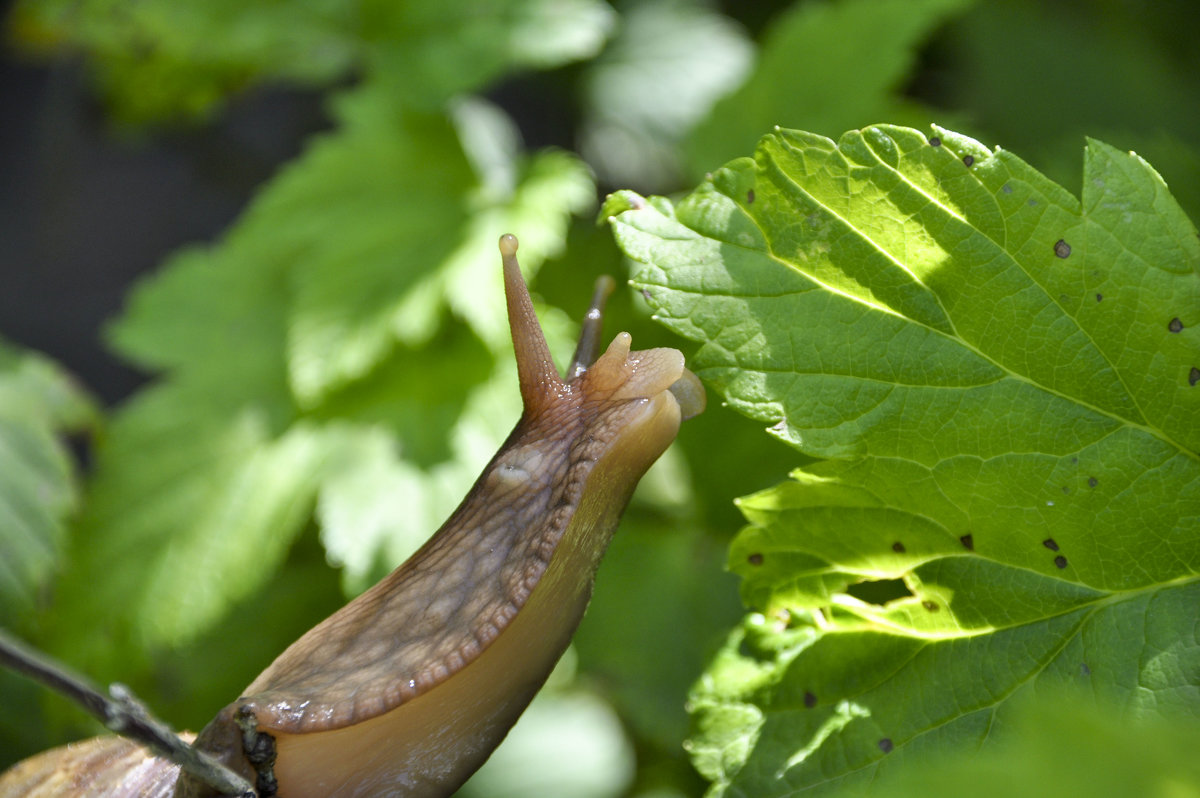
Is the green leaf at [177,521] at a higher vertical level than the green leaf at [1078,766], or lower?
lower

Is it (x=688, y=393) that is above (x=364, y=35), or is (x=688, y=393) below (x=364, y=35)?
below

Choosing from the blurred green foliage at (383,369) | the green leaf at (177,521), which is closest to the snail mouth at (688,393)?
the blurred green foliage at (383,369)

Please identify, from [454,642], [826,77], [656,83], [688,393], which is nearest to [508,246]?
[688,393]

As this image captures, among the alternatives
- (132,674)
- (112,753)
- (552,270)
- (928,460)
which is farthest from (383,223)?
(928,460)

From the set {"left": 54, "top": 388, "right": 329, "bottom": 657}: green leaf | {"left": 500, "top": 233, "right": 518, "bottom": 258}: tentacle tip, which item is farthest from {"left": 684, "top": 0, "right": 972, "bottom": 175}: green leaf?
{"left": 54, "top": 388, "right": 329, "bottom": 657}: green leaf

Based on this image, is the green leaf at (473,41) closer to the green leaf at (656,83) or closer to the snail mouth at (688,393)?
the green leaf at (656,83)

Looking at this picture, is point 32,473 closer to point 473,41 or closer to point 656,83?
point 473,41
